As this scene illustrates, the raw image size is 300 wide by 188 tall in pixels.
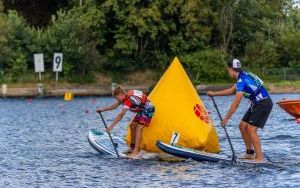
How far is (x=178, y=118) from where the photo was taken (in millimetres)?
22047

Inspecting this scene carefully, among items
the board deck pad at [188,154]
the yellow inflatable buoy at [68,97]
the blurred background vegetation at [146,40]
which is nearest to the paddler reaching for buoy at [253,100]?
the board deck pad at [188,154]

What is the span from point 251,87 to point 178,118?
10.1 feet

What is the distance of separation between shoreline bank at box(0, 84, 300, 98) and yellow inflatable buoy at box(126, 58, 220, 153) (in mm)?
44729

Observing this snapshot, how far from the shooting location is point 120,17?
245 ft

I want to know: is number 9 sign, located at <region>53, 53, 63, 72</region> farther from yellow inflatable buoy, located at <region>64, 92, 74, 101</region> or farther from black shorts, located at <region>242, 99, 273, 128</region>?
black shorts, located at <region>242, 99, 273, 128</region>

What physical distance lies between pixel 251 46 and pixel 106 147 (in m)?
56.1

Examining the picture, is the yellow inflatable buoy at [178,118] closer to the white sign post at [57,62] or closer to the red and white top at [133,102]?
the red and white top at [133,102]

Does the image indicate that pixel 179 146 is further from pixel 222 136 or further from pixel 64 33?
pixel 64 33

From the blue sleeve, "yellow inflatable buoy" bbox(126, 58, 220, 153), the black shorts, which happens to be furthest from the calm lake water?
the blue sleeve

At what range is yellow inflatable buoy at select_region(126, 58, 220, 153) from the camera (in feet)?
71.6

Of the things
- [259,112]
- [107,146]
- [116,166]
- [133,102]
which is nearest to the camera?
[259,112]

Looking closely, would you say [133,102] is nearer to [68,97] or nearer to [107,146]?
[107,146]

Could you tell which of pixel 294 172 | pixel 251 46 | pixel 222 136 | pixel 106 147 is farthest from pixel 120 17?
pixel 294 172

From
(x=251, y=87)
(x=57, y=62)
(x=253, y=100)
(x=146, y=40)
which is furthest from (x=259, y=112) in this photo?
(x=146, y=40)
